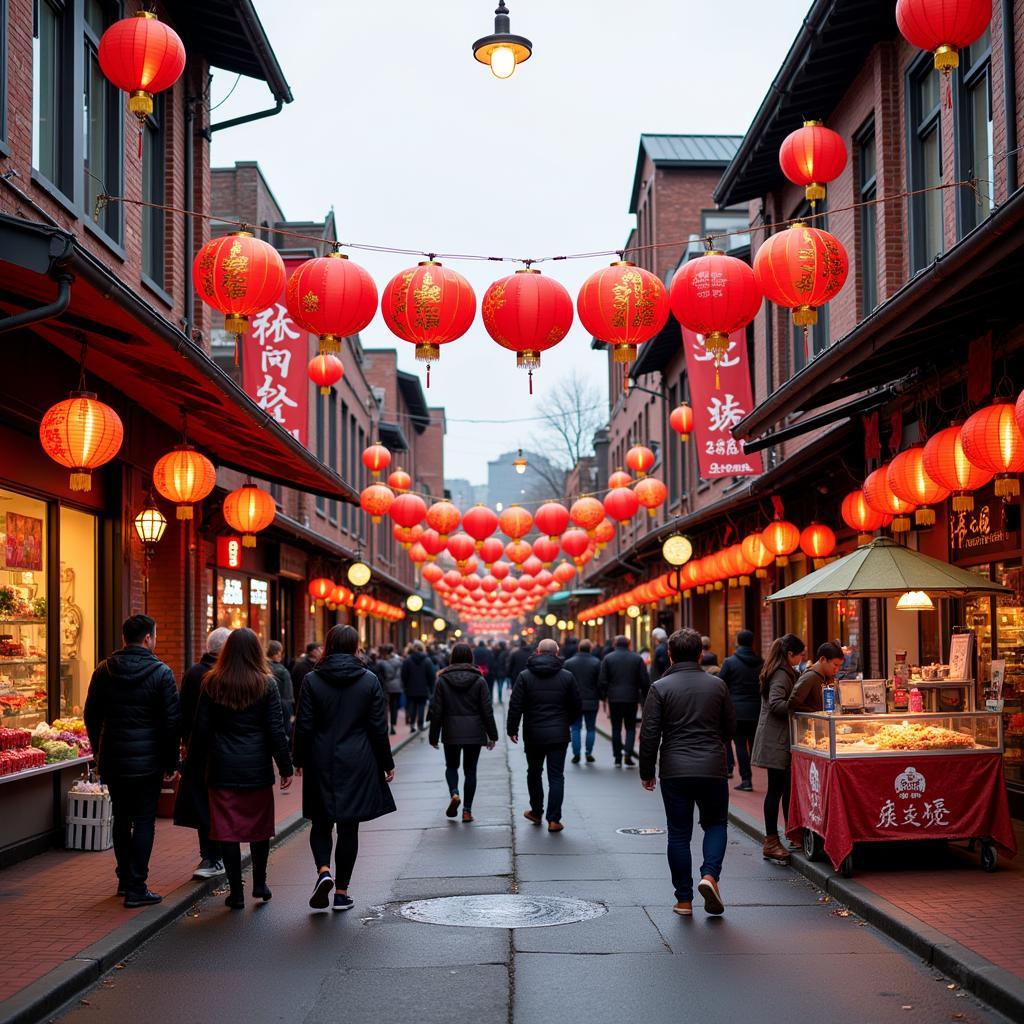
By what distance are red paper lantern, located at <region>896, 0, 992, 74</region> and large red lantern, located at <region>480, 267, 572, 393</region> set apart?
11.4 feet

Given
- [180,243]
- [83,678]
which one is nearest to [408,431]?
[180,243]

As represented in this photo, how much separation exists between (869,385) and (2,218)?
9242mm

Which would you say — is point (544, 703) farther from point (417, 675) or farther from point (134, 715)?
point (417, 675)

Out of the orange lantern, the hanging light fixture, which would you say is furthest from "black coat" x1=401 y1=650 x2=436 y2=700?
the hanging light fixture

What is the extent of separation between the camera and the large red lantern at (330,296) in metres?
11.1

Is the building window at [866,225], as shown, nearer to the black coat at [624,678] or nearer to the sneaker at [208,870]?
the black coat at [624,678]

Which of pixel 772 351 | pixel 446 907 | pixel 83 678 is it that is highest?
pixel 772 351

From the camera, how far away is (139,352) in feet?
33.9

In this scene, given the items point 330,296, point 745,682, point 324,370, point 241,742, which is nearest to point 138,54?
point 330,296

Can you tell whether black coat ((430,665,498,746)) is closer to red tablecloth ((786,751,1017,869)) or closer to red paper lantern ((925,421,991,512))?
red tablecloth ((786,751,1017,869))

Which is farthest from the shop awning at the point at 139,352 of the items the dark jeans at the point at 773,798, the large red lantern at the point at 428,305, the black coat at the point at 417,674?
the black coat at the point at 417,674

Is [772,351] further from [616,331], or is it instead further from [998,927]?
[998,927]

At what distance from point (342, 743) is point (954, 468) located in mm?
5140

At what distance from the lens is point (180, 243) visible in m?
16.6
